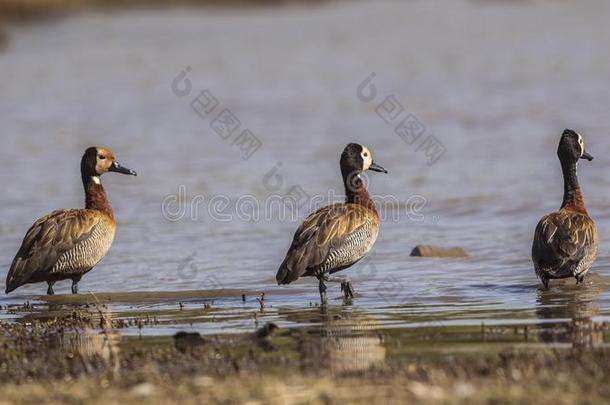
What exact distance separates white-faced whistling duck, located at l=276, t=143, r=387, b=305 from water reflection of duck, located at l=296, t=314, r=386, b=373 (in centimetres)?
144

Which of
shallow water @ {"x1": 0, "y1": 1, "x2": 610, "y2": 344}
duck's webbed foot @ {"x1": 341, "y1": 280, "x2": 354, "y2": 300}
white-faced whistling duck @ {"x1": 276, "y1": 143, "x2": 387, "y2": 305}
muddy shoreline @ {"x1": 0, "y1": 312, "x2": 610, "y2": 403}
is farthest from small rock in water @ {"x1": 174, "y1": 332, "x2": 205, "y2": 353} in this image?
duck's webbed foot @ {"x1": 341, "y1": 280, "x2": 354, "y2": 300}

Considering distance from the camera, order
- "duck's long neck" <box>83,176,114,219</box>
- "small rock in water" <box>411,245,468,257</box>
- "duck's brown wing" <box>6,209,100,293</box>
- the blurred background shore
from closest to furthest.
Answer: "duck's brown wing" <box>6,209,100,293</box>
"duck's long neck" <box>83,176,114,219</box>
"small rock in water" <box>411,245,468,257</box>
the blurred background shore

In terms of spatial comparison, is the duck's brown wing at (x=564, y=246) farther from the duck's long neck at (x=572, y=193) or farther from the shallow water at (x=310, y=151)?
the duck's long neck at (x=572, y=193)

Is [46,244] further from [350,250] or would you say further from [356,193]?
[356,193]

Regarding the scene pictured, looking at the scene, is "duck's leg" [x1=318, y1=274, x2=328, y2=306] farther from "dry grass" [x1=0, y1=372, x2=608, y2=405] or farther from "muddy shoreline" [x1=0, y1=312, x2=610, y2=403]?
"dry grass" [x1=0, y1=372, x2=608, y2=405]

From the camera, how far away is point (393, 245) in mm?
16297

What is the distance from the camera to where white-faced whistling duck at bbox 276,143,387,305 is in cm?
1261

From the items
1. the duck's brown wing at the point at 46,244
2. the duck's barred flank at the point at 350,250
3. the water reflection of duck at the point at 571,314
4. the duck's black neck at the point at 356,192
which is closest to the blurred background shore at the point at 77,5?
the duck's brown wing at the point at 46,244

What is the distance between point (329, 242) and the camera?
12.8 m

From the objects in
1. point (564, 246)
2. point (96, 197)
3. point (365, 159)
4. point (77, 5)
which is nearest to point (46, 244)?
point (96, 197)

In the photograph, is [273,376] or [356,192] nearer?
[273,376]

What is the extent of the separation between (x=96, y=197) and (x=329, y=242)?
131 inches

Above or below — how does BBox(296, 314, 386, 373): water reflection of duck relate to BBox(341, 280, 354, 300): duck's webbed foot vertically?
below

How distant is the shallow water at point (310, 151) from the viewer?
41.6 ft
